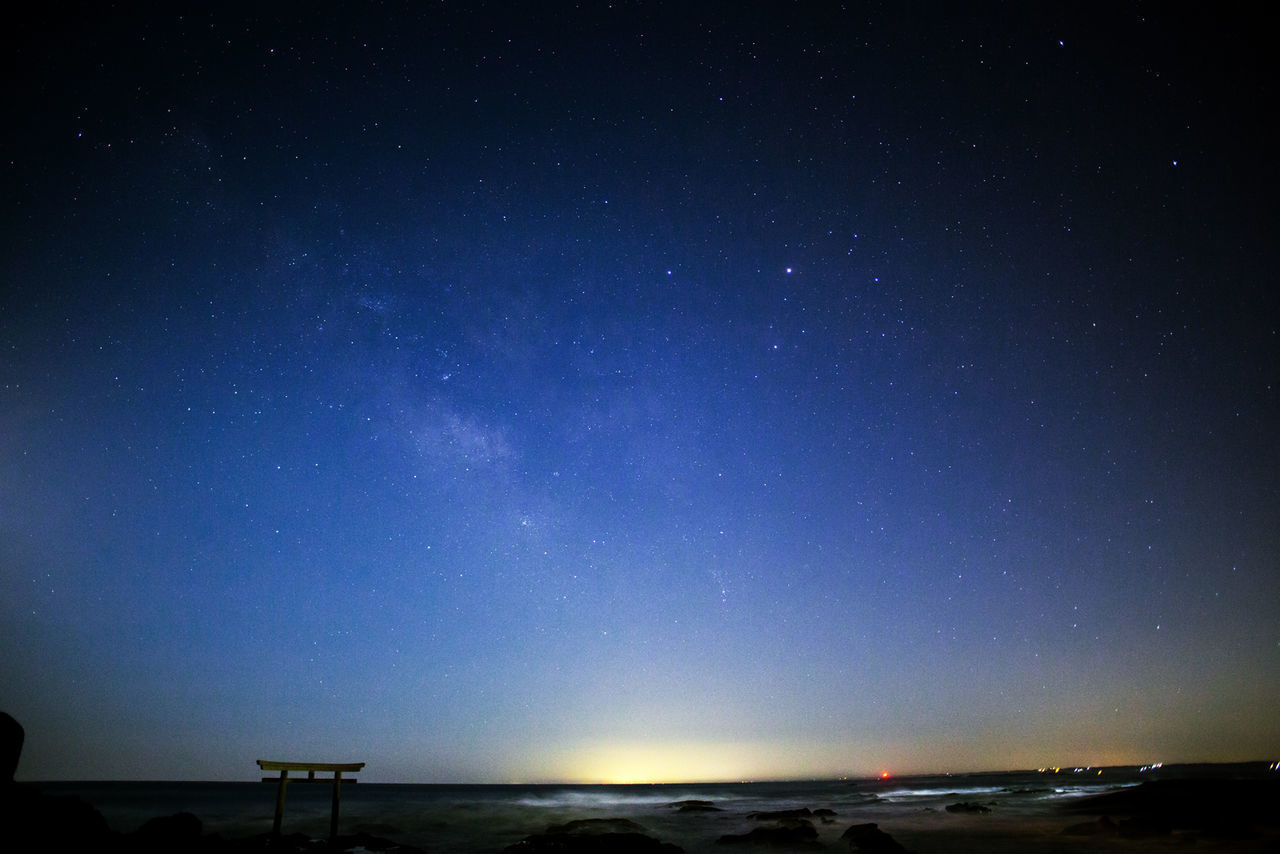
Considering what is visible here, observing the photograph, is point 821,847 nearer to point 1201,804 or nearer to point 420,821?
point 1201,804

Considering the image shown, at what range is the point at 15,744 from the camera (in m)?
14.1

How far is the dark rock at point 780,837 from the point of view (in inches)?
962

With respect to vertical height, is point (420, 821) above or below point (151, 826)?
below

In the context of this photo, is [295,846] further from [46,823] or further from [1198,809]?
[1198,809]

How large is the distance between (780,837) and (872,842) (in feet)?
15.5

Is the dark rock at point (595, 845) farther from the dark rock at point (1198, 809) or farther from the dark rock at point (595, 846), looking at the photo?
the dark rock at point (1198, 809)

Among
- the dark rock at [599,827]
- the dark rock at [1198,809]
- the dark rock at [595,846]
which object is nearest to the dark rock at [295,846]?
the dark rock at [595,846]

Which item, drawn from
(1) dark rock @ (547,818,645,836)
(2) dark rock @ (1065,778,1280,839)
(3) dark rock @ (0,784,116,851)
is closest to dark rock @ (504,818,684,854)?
(1) dark rock @ (547,818,645,836)

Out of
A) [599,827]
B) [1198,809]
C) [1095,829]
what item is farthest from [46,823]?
[1198,809]

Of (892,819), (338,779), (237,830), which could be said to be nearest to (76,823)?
(338,779)

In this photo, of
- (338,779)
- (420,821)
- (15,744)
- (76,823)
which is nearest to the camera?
(76,823)

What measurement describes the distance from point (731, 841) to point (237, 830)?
25946mm

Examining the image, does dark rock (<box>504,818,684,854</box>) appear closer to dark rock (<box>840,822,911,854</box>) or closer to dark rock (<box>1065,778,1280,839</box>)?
dark rock (<box>840,822,911,854</box>)

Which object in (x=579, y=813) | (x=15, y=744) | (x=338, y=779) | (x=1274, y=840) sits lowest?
(x=579, y=813)
